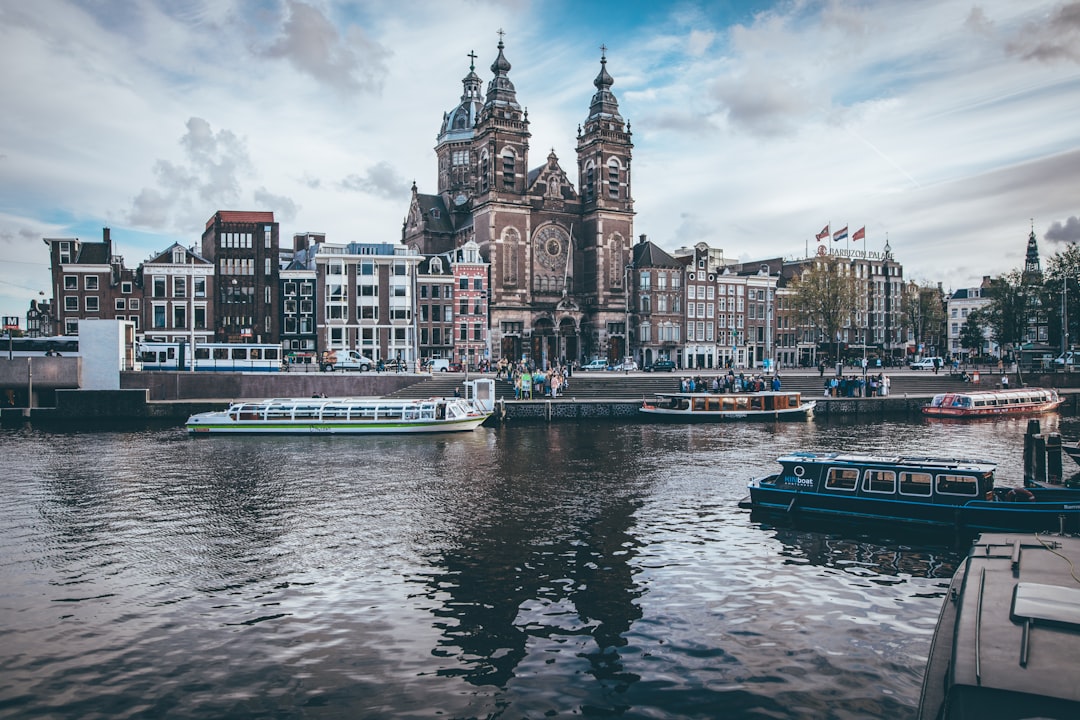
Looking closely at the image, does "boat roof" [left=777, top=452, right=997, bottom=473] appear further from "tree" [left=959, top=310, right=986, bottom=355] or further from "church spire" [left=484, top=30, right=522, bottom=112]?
"tree" [left=959, top=310, right=986, bottom=355]

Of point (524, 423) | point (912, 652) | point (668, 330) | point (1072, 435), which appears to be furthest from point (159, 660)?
point (668, 330)

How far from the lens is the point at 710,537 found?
2700 centimetres

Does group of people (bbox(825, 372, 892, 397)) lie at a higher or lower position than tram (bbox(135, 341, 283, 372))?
lower

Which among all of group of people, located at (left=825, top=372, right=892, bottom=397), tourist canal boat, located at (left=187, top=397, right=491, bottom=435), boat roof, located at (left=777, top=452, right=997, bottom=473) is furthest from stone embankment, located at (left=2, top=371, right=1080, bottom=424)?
boat roof, located at (left=777, top=452, right=997, bottom=473)

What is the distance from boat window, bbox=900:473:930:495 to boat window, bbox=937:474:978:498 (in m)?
0.40

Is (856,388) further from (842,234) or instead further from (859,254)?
(859,254)

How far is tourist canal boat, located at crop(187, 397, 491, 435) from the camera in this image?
54500 millimetres

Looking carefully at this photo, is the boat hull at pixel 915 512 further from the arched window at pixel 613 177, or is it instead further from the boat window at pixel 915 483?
the arched window at pixel 613 177

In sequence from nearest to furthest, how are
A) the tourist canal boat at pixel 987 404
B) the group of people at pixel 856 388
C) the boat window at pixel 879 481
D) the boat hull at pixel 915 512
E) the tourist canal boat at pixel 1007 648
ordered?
the tourist canal boat at pixel 1007 648
the boat hull at pixel 915 512
the boat window at pixel 879 481
the tourist canal boat at pixel 987 404
the group of people at pixel 856 388

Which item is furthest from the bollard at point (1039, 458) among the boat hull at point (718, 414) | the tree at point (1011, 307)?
the tree at point (1011, 307)

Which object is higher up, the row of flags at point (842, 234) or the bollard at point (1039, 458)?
the row of flags at point (842, 234)

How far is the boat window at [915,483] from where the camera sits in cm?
2820

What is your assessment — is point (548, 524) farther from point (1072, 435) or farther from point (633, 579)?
point (1072, 435)

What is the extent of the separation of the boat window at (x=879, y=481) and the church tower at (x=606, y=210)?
7559cm
